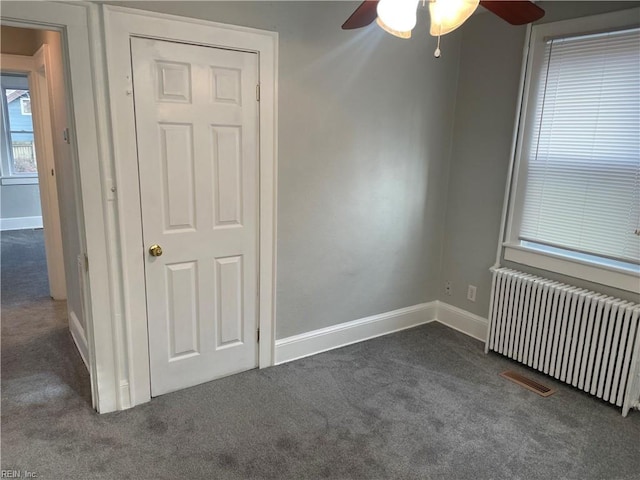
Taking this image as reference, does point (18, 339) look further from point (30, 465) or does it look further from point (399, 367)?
point (399, 367)

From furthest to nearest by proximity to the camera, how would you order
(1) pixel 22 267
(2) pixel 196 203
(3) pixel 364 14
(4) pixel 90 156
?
(1) pixel 22 267, (2) pixel 196 203, (4) pixel 90 156, (3) pixel 364 14

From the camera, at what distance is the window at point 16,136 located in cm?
700

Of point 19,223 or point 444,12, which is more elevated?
point 444,12

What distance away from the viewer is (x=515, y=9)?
5.45 ft

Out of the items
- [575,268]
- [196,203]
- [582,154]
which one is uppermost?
[582,154]

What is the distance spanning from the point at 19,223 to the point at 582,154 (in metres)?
8.02

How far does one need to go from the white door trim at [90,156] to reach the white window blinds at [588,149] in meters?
2.72

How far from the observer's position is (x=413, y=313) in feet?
12.3

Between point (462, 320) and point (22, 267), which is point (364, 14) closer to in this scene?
point (462, 320)

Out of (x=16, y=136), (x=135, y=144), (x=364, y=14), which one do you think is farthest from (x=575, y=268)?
(x=16, y=136)

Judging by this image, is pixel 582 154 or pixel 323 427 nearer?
pixel 323 427

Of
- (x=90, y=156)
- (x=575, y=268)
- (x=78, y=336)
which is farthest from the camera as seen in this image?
(x=78, y=336)

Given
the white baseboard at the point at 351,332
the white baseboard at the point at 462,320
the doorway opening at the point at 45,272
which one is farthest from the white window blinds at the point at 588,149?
the doorway opening at the point at 45,272

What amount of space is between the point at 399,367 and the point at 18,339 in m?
2.86
